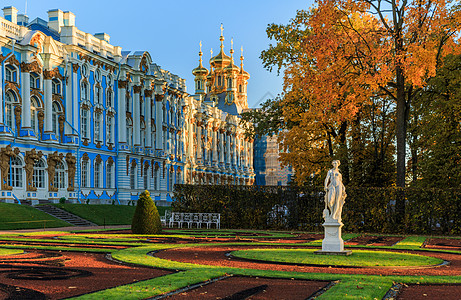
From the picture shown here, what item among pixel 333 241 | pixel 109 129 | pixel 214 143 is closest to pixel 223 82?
pixel 214 143

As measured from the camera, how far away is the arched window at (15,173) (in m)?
41.1

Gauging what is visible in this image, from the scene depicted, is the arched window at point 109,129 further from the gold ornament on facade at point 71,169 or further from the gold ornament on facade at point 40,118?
the gold ornament on facade at point 40,118

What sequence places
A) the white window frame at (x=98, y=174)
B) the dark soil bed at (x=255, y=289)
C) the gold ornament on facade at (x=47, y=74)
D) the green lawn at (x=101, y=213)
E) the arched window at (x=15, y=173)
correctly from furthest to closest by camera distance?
the white window frame at (x=98, y=174) < the gold ornament on facade at (x=47, y=74) < the arched window at (x=15, y=173) < the green lawn at (x=101, y=213) < the dark soil bed at (x=255, y=289)

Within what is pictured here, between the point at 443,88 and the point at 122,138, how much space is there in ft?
102

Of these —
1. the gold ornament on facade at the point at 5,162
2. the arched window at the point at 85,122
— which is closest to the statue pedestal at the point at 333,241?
the gold ornament on facade at the point at 5,162

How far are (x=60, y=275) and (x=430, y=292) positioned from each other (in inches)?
277

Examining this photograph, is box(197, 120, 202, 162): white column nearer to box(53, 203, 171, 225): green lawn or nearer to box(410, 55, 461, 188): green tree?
box(53, 203, 171, 225): green lawn

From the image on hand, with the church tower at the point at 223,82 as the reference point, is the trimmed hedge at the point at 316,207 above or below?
below

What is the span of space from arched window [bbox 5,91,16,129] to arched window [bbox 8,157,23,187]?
2.38 m

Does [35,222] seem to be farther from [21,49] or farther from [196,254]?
[196,254]

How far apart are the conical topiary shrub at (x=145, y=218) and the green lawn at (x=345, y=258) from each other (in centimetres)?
904

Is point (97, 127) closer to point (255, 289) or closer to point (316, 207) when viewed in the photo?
point (316, 207)

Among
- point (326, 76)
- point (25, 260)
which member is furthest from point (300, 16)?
point (25, 260)

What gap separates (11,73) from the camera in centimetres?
4138
